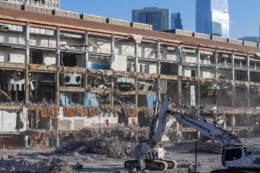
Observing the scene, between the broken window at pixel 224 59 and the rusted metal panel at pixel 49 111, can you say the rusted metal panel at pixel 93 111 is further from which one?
the broken window at pixel 224 59

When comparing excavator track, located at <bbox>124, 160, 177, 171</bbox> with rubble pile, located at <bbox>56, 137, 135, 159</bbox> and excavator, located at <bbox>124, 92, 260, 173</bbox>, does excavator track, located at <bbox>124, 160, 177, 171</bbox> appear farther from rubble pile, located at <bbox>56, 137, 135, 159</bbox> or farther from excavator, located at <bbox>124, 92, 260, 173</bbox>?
rubble pile, located at <bbox>56, 137, 135, 159</bbox>

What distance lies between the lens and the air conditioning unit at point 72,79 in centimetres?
5522

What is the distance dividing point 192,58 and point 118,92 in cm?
1826

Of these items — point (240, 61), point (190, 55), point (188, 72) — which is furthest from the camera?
point (240, 61)

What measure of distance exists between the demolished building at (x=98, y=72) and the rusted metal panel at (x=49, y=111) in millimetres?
24

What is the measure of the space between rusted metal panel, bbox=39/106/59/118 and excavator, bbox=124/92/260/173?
26.5 meters

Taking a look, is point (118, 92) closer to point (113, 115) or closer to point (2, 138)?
point (113, 115)

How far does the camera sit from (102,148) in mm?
36281

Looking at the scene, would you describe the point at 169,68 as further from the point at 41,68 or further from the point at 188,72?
the point at 41,68

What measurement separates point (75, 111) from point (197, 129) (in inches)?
1272

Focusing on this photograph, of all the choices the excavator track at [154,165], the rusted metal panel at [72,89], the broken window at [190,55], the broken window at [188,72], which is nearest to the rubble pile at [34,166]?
the excavator track at [154,165]

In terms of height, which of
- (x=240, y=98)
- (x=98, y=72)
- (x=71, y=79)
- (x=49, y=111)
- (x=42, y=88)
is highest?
(x=98, y=72)

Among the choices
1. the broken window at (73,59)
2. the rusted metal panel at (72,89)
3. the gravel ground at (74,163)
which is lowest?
the gravel ground at (74,163)

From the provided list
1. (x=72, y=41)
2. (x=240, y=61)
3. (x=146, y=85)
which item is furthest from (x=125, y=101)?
(x=240, y=61)
